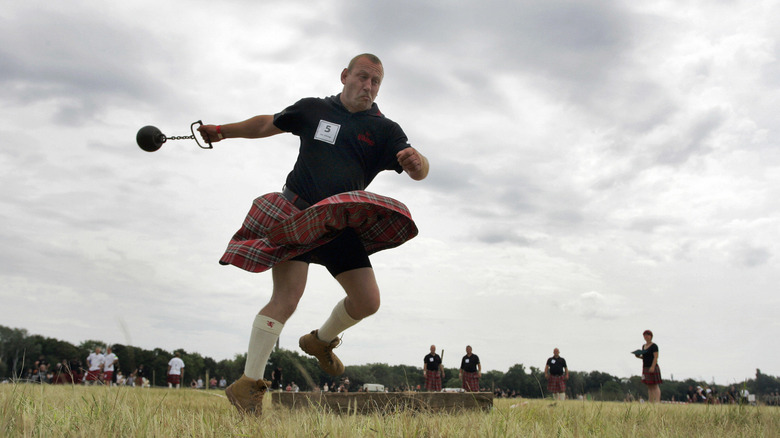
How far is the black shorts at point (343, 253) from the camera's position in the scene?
11.0ft

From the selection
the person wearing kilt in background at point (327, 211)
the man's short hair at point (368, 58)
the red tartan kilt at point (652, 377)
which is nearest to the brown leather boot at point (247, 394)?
the person wearing kilt in background at point (327, 211)

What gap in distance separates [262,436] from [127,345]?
0.65 m

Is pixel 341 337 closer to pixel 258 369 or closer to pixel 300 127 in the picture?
→ pixel 258 369

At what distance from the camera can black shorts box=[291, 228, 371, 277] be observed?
11.0 feet

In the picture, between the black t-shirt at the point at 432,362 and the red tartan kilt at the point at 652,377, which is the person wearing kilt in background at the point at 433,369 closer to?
the black t-shirt at the point at 432,362

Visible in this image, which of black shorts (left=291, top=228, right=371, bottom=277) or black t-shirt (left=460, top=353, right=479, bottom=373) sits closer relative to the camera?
black shorts (left=291, top=228, right=371, bottom=277)

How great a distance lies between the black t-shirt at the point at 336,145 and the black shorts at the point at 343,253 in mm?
272

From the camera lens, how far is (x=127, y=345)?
1531 millimetres

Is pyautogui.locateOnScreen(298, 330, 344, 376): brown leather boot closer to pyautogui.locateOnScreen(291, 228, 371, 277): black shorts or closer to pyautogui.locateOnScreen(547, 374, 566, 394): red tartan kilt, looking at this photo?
pyautogui.locateOnScreen(291, 228, 371, 277): black shorts

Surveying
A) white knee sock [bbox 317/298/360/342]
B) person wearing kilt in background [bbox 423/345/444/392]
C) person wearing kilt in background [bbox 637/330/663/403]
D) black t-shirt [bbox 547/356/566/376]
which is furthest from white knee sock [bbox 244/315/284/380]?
black t-shirt [bbox 547/356/566/376]

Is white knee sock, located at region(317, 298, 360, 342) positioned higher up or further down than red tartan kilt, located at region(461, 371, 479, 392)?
higher up

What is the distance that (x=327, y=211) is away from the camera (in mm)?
3018

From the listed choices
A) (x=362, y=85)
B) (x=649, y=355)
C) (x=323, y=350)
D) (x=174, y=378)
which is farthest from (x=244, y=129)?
(x=174, y=378)

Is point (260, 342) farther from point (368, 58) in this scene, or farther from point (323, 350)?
point (368, 58)
